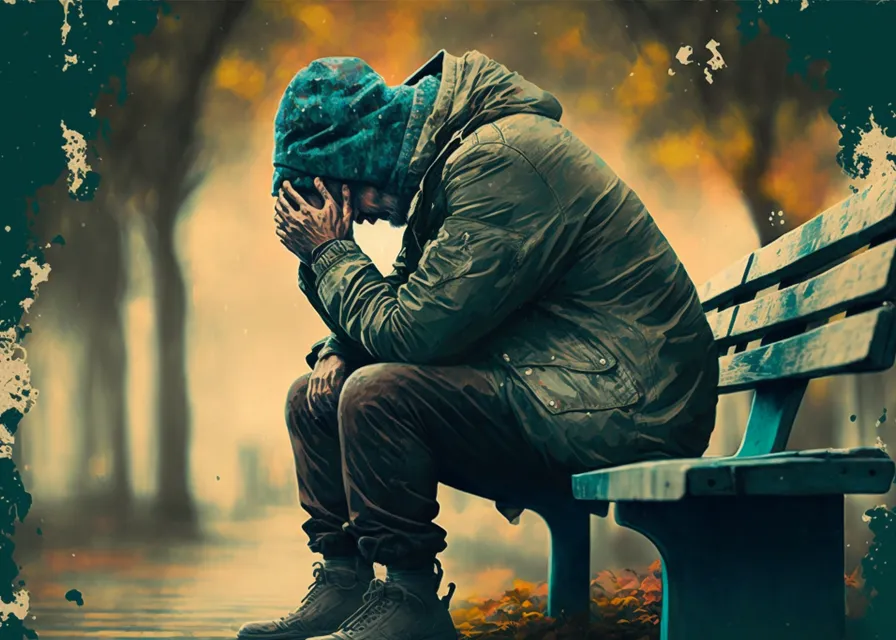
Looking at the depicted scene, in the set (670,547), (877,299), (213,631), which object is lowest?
(213,631)

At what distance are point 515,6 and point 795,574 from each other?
16.5ft

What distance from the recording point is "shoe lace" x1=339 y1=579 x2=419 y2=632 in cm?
267

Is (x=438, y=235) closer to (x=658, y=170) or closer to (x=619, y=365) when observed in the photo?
(x=619, y=365)

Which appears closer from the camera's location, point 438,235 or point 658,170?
point 438,235

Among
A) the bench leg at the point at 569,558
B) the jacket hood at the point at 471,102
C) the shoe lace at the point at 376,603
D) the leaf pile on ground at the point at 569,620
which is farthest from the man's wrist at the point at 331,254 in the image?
the leaf pile on ground at the point at 569,620

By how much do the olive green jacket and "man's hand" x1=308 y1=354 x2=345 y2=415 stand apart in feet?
0.87

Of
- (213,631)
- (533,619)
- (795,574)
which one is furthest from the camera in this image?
(213,631)

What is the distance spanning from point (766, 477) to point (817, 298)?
0.67 meters

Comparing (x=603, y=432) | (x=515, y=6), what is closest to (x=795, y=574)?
(x=603, y=432)

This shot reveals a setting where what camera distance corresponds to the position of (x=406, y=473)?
267 cm

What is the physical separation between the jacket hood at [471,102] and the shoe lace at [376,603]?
101 cm

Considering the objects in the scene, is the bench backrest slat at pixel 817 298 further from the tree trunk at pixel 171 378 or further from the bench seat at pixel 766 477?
the tree trunk at pixel 171 378

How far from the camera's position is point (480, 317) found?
2.69m

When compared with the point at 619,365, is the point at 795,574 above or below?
below
